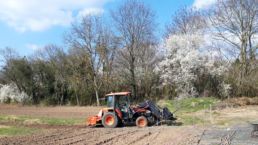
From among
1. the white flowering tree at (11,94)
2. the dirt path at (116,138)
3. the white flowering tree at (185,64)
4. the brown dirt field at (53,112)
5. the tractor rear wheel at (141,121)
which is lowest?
the dirt path at (116,138)

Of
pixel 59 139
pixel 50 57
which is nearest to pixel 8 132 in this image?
pixel 59 139

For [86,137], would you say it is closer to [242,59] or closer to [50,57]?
[242,59]

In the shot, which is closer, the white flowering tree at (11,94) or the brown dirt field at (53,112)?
the brown dirt field at (53,112)

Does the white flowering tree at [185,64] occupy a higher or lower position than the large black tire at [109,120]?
higher

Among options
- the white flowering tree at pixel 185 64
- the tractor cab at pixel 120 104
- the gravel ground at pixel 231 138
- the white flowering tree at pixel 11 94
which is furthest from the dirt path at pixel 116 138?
the white flowering tree at pixel 11 94

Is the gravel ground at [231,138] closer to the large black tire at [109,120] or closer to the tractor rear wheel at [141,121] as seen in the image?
the tractor rear wheel at [141,121]

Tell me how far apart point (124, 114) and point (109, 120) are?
95 cm

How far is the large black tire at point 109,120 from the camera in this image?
24.7m

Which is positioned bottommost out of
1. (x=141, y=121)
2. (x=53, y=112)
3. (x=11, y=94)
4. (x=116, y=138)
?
(x=116, y=138)

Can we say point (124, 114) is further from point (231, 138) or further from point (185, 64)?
point (185, 64)

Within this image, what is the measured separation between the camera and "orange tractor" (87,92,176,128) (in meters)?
24.8

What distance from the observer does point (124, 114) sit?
82.6 feet

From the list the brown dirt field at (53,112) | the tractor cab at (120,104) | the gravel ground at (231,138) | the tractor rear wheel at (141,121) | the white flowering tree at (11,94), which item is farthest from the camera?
the white flowering tree at (11,94)

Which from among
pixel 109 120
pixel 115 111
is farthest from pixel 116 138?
pixel 115 111
